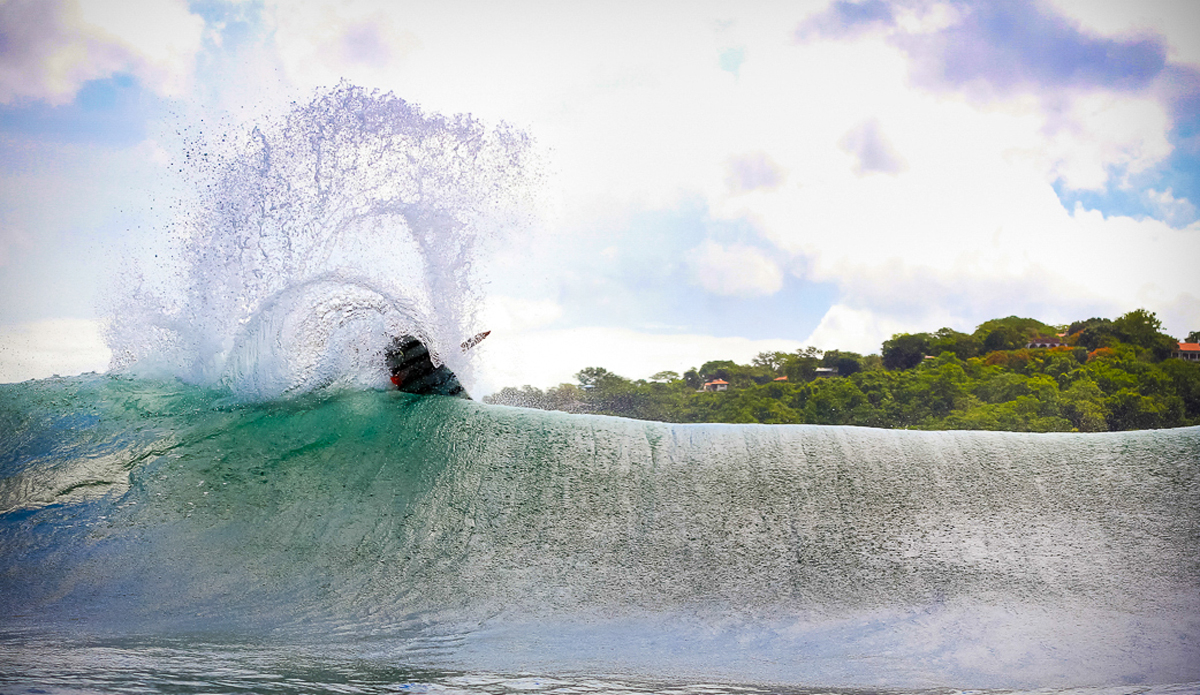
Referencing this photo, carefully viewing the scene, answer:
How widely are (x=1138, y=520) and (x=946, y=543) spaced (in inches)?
60.3

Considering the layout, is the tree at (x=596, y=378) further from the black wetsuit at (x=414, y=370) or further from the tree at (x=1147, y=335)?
the black wetsuit at (x=414, y=370)

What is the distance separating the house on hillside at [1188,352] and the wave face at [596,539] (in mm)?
48506

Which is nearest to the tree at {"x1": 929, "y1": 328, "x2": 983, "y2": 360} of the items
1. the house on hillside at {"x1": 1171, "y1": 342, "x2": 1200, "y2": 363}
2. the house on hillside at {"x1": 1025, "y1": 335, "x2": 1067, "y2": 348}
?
the house on hillside at {"x1": 1025, "y1": 335, "x2": 1067, "y2": 348}

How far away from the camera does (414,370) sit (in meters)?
7.31

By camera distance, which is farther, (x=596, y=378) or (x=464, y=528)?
(x=596, y=378)

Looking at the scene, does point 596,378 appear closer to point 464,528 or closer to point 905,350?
point 905,350

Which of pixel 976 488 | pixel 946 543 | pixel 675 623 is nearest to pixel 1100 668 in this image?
pixel 946 543

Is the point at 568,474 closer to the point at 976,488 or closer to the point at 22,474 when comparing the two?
the point at 976,488

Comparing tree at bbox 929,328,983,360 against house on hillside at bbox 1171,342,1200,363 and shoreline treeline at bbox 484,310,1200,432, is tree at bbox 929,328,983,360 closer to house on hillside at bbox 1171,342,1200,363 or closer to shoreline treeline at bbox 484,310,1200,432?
shoreline treeline at bbox 484,310,1200,432

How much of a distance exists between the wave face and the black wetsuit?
7.3 inches

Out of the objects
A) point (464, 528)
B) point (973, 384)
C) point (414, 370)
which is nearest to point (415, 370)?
point (414, 370)

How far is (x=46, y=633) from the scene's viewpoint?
420 cm

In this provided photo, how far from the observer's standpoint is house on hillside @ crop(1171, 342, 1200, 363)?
46375 millimetres

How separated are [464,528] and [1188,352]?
5413 cm
